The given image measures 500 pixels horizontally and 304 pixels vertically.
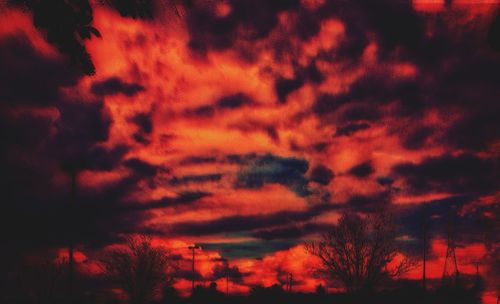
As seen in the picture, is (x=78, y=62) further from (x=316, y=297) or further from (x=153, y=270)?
(x=316, y=297)

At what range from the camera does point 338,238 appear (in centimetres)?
3484

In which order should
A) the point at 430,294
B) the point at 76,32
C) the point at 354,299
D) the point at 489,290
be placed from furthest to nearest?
1. the point at 430,294
2. the point at 489,290
3. the point at 354,299
4. the point at 76,32

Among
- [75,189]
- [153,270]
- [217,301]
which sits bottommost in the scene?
[217,301]

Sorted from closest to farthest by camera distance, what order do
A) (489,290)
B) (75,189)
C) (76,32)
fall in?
(76,32) → (75,189) → (489,290)

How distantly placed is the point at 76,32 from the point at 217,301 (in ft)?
188

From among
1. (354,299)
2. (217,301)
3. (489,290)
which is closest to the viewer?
(354,299)

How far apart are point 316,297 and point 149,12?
54.3 metres

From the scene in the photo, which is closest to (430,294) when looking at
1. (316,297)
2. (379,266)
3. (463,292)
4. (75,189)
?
(463,292)

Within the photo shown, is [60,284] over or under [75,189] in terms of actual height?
under

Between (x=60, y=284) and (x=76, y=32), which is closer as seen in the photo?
(x=76, y=32)

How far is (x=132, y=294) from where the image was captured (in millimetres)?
45812

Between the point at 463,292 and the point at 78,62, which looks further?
the point at 463,292

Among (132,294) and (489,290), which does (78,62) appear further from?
(489,290)

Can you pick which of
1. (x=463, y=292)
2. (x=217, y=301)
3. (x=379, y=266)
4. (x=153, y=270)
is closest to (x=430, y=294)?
(x=463, y=292)
